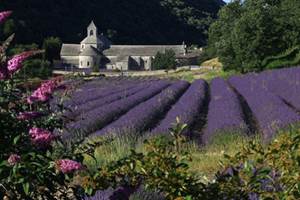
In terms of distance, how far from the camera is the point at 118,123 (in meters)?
14.2

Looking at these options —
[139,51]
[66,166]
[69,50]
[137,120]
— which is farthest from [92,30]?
[66,166]

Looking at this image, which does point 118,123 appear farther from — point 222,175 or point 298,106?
point 222,175

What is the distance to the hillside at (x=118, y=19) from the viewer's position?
394 feet

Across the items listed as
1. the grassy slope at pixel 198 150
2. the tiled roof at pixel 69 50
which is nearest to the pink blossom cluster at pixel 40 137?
the grassy slope at pixel 198 150

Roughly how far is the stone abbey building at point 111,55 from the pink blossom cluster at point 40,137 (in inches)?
4557

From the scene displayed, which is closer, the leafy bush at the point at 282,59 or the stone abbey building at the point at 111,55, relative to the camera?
the leafy bush at the point at 282,59

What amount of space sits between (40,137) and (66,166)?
0.37 metres

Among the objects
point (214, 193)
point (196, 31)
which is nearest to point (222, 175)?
point (214, 193)

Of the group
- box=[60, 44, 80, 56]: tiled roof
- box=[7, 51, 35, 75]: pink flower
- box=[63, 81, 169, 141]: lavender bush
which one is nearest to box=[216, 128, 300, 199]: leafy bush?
box=[7, 51, 35, 75]: pink flower

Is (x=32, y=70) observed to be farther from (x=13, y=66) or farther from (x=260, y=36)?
(x=260, y=36)

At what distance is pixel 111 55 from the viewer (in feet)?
417

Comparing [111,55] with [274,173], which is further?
[111,55]

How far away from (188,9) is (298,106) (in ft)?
520

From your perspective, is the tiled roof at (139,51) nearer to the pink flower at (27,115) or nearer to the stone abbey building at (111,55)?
the stone abbey building at (111,55)
